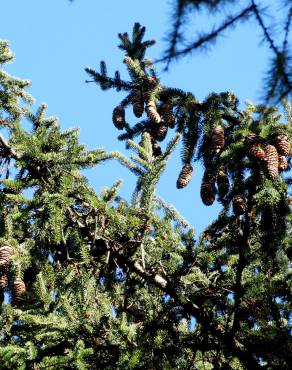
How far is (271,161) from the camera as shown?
16.0ft

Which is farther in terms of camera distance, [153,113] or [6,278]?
[153,113]

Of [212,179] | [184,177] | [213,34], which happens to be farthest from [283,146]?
[213,34]

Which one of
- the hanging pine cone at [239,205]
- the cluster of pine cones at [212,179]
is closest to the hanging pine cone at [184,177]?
the cluster of pine cones at [212,179]

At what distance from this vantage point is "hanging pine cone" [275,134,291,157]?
5.09 meters

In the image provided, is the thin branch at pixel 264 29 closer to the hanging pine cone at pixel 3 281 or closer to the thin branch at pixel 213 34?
the thin branch at pixel 213 34

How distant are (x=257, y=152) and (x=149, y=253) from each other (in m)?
1.15

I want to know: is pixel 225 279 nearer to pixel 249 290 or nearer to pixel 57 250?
pixel 249 290

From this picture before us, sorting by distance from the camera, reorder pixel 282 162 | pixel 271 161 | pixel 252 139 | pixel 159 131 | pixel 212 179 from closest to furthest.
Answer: pixel 271 161 → pixel 252 139 → pixel 282 162 → pixel 212 179 → pixel 159 131

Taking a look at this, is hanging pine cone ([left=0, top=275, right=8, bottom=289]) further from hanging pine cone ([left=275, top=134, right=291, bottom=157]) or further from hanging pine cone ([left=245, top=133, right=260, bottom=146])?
hanging pine cone ([left=275, top=134, right=291, bottom=157])

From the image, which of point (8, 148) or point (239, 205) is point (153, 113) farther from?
point (8, 148)

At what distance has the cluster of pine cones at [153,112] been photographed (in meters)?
5.79

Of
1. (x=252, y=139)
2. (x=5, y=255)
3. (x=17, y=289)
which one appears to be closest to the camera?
(x=5, y=255)

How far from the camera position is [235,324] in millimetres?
4844

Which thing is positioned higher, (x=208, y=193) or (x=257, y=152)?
(x=257, y=152)
